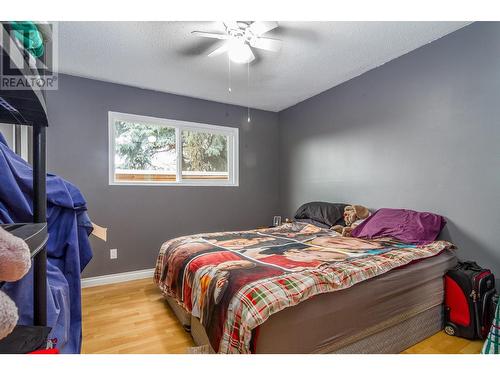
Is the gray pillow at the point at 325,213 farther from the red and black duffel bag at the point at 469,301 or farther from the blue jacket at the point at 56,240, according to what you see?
the blue jacket at the point at 56,240

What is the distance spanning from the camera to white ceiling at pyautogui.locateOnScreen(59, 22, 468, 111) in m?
2.17

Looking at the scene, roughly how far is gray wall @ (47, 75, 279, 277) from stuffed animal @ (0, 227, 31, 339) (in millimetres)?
3073

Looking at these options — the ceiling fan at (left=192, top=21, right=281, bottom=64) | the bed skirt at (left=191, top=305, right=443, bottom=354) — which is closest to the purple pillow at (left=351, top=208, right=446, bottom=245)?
the bed skirt at (left=191, top=305, right=443, bottom=354)

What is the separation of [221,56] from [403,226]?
2.52 meters

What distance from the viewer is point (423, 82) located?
8.29 feet

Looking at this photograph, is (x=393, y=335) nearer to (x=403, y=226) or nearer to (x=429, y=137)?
(x=403, y=226)

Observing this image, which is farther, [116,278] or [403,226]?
[116,278]

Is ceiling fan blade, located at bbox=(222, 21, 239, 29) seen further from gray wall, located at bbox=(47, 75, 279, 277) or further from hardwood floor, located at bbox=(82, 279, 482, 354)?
hardwood floor, located at bbox=(82, 279, 482, 354)

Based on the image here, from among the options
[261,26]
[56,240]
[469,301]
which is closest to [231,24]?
[261,26]

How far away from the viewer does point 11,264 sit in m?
0.41

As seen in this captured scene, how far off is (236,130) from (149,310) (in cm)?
282
